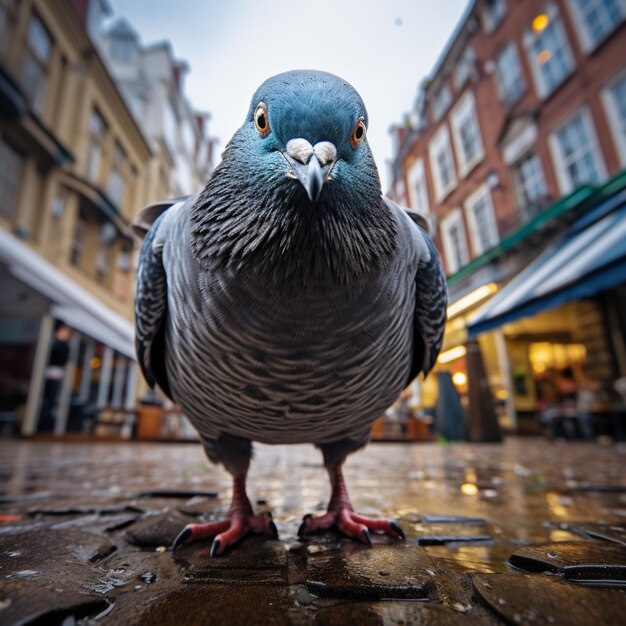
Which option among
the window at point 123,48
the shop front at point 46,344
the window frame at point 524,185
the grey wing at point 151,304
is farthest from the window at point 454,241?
the window at point 123,48

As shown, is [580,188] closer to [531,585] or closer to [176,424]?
[531,585]

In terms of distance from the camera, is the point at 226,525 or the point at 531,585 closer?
the point at 531,585

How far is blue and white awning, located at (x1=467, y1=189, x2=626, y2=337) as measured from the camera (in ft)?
18.5

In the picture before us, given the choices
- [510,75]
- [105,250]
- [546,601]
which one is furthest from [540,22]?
[105,250]

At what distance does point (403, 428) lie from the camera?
12.0 m

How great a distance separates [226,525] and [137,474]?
257cm

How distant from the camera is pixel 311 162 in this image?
1.24 m

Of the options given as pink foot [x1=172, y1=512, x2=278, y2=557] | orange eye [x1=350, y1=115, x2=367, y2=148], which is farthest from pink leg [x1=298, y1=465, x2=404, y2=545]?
orange eye [x1=350, y1=115, x2=367, y2=148]

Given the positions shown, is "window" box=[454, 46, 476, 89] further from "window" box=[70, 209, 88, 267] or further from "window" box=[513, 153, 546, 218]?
"window" box=[70, 209, 88, 267]

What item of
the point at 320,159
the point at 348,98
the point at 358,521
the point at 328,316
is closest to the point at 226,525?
the point at 358,521

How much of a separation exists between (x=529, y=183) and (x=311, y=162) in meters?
14.1

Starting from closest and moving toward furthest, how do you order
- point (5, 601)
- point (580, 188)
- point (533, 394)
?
point (5, 601), point (580, 188), point (533, 394)

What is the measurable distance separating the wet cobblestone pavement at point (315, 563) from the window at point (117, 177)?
620 inches

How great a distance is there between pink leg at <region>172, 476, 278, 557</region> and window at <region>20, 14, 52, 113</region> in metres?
13.4
